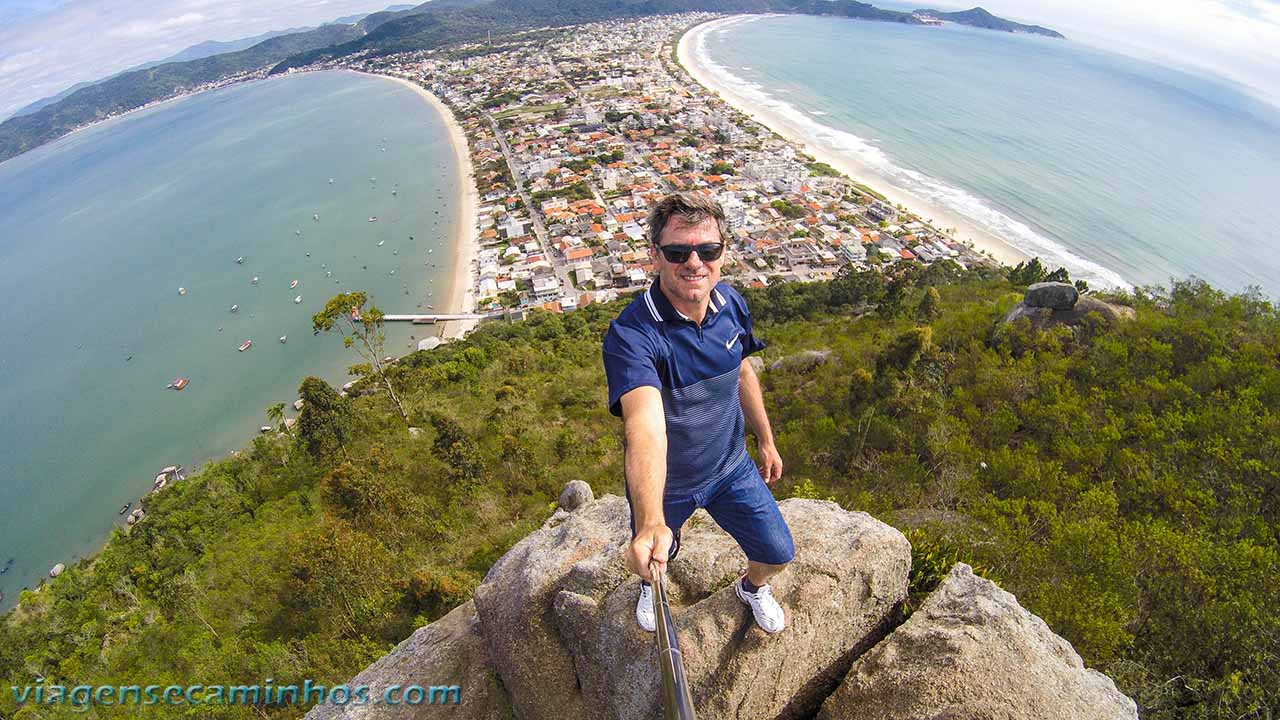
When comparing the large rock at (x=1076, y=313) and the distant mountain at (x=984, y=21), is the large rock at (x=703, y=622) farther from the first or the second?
the distant mountain at (x=984, y=21)

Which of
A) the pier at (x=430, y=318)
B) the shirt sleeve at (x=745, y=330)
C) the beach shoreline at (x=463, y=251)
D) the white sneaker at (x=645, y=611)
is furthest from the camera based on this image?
the pier at (x=430, y=318)

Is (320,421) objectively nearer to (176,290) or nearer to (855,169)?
(176,290)

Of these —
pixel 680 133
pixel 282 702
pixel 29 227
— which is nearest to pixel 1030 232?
pixel 680 133

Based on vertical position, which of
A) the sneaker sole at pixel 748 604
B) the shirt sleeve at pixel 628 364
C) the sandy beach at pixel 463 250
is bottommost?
the sandy beach at pixel 463 250

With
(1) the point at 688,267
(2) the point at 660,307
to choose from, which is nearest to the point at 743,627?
(2) the point at 660,307

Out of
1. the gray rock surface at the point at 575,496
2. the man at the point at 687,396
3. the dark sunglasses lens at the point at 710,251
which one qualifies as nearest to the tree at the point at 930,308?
the gray rock surface at the point at 575,496

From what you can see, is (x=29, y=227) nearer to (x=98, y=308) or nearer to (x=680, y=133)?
(x=98, y=308)
